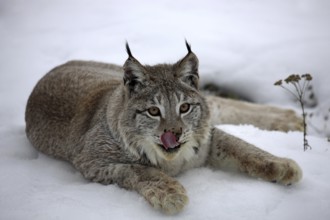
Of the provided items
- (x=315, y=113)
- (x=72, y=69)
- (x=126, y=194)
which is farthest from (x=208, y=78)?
(x=126, y=194)

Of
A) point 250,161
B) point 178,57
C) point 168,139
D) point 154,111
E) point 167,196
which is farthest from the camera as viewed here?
point 178,57

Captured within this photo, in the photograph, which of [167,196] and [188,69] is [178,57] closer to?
[188,69]

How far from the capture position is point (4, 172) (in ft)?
12.2

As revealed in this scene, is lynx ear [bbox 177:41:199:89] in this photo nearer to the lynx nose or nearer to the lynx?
the lynx

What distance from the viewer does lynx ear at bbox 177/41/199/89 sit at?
3.53 meters

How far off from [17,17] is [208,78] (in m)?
4.02

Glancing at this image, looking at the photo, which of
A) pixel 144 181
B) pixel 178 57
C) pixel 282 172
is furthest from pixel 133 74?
pixel 178 57

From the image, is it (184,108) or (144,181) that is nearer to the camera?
(144,181)

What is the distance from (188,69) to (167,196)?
1077 mm

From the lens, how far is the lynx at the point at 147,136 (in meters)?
3.29

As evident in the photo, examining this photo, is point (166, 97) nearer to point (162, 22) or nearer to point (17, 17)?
point (162, 22)

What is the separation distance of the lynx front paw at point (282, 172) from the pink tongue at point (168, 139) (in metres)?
0.73

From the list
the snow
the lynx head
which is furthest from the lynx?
the snow

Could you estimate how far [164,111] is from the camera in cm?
333
